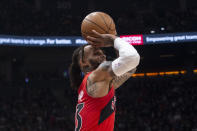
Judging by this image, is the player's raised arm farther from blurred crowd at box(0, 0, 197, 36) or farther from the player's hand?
blurred crowd at box(0, 0, 197, 36)

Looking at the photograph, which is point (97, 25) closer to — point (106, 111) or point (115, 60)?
point (115, 60)

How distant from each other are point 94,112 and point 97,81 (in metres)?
0.24

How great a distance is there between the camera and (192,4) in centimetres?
1905

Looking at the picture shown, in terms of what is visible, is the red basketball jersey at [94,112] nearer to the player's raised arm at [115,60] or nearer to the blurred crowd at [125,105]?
the player's raised arm at [115,60]

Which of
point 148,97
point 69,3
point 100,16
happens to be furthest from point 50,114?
point 100,16

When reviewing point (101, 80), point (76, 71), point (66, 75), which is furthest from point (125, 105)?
point (101, 80)

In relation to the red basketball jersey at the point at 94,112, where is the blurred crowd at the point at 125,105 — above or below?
below

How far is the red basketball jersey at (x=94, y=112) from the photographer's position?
7.97 feet

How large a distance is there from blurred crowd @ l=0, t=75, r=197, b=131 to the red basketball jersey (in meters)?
11.2

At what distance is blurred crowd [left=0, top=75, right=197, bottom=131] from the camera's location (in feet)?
45.5

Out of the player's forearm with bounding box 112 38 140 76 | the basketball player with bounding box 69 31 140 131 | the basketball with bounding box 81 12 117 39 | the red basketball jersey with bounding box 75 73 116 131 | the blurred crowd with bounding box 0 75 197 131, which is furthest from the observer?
the blurred crowd with bounding box 0 75 197 131

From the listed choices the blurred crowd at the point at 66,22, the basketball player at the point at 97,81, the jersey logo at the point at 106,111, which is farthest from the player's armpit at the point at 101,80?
the blurred crowd at the point at 66,22

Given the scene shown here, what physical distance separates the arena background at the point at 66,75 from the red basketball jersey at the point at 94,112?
1112cm

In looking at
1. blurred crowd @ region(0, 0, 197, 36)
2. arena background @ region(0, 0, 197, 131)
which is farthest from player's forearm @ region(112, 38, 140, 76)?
blurred crowd @ region(0, 0, 197, 36)
